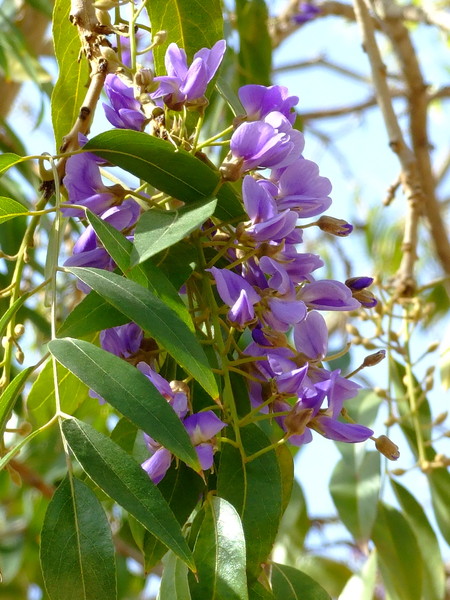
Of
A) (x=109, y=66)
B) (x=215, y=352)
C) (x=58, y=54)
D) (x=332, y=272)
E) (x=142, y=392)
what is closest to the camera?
(x=142, y=392)

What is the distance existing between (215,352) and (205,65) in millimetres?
261

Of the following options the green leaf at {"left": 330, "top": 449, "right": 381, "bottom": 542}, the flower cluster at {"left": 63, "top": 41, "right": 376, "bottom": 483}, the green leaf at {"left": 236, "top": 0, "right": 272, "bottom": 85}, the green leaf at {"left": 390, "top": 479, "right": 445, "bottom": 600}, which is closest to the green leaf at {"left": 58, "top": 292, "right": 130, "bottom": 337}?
the flower cluster at {"left": 63, "top": 41, "right": 376, "bottom": 483}

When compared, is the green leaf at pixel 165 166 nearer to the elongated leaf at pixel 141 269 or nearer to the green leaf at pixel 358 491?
the elongated leaf at pixel 141 269

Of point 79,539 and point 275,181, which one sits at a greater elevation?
point 275,181

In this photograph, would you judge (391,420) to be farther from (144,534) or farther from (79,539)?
(79,539)

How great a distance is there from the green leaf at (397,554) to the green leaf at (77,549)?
0.76 m

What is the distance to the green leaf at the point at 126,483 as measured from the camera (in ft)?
1.90

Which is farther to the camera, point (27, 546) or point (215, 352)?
point (27, 546)

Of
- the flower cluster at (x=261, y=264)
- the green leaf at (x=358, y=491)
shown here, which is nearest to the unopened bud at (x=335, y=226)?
the flower cluster at (x=261, y=264)

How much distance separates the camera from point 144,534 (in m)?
0.77

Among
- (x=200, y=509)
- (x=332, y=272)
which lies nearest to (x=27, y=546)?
(x=332, y=272)

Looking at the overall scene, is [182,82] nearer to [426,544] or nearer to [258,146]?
[258,146]

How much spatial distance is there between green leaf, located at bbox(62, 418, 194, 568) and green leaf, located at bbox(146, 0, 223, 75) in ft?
1.70

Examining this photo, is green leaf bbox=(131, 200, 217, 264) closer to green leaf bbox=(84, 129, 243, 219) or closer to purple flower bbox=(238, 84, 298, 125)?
green leaf bbox=(84, 129, 243, 219)
